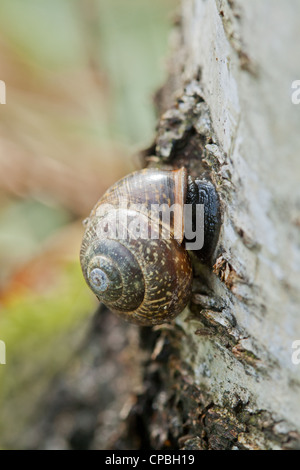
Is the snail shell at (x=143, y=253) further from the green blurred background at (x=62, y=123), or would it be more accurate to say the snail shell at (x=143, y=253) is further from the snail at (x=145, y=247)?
the green blurred background at (x=62, y=123)

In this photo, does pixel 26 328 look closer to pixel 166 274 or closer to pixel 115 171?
pixel 166 274

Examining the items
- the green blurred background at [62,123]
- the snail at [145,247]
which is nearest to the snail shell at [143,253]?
the snail at [145,247]

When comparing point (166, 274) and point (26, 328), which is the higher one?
point (166, 274)

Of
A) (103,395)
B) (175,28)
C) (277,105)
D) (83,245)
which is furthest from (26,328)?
(277,105)

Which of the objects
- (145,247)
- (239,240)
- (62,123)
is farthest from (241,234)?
(62,123)

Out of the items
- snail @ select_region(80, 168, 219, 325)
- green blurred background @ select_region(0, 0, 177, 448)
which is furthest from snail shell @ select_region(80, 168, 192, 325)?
green blurred background @ select_region(0, 0, 177, 448)

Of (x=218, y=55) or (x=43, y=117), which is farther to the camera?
(x=43, y=117)
